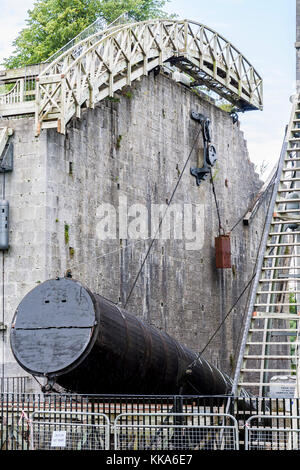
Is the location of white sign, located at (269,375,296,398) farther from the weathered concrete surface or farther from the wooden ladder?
the weathered concrete surface

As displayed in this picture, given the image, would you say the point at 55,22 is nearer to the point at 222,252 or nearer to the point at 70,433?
the point at 222,252

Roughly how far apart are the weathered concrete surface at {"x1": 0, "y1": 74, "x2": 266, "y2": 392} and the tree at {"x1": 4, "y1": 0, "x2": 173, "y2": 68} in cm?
1356

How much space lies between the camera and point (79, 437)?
17.5 metres

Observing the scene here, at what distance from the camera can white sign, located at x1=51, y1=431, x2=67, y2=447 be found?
16.5m

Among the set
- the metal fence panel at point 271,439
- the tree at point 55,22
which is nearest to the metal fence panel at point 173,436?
the metal fence panel at point 271,439

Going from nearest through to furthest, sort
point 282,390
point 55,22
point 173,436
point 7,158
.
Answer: point 173,436
point 282,390
point 7,158
point 55,22

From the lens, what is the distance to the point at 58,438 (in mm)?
16562

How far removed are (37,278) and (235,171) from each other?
54.7ft

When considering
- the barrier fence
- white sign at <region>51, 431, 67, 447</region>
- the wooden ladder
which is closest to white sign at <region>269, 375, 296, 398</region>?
the wooden ladder

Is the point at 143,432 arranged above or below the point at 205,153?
below

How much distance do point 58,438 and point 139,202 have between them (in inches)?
Result: 584

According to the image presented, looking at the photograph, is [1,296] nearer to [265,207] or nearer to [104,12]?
[265,207]

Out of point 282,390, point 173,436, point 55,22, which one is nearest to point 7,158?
point 282,390

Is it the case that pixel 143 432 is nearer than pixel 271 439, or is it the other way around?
pixel 271 439
